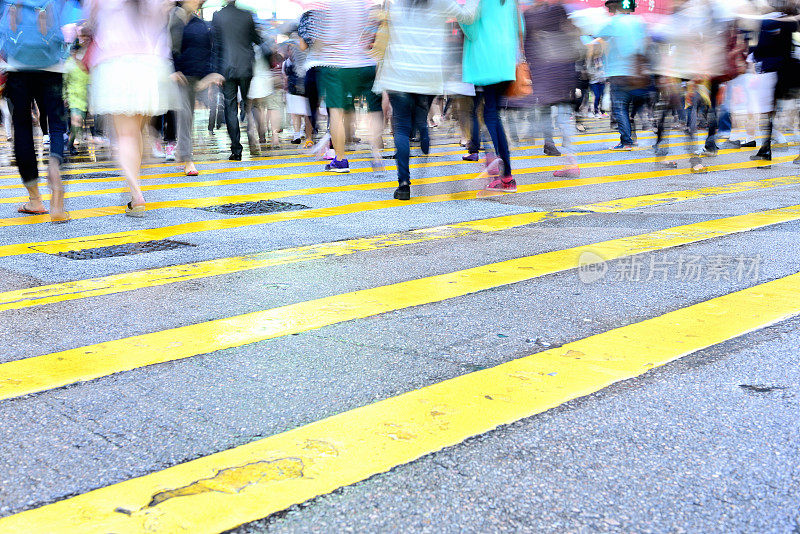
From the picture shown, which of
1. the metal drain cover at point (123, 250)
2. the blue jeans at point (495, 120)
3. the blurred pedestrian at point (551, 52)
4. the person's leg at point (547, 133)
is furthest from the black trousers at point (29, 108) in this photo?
the person's leg at point (547, 133)

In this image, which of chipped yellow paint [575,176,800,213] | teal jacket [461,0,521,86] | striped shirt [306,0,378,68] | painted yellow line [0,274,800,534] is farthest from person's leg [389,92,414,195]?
painted yellow line [0,274,800,534]

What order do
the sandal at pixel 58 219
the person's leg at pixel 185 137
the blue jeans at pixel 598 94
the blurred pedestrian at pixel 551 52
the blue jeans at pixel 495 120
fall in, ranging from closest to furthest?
the sandal at pixel 58 219 < the blue jeans at pixel 495 120 < the blurred pedestrian at pixel 551 52 < the person's leg at pixel 185 137 < the blue jeans at pixel 598 94

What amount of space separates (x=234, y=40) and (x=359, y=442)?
31.2 ft

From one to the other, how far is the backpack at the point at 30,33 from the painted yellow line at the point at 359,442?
4770 mm

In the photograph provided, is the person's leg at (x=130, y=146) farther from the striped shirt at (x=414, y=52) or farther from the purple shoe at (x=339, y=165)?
the purple shoe at (x=339, y=165)

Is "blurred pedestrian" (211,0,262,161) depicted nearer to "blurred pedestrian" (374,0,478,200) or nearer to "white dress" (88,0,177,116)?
"blurred pedestrian" (374,0,478,200)

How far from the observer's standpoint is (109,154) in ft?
41.9

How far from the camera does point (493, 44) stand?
293 inches

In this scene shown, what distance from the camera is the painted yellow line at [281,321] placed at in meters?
3.07

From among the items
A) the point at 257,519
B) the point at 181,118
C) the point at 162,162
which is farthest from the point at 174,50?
the point at 257,519

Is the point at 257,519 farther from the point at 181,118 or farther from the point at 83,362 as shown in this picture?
the point at 181,118

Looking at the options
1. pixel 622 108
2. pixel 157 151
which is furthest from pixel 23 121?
pixel 622 108

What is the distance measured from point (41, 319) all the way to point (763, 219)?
15.9 ft

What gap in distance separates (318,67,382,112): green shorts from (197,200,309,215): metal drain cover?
1.84 meters
